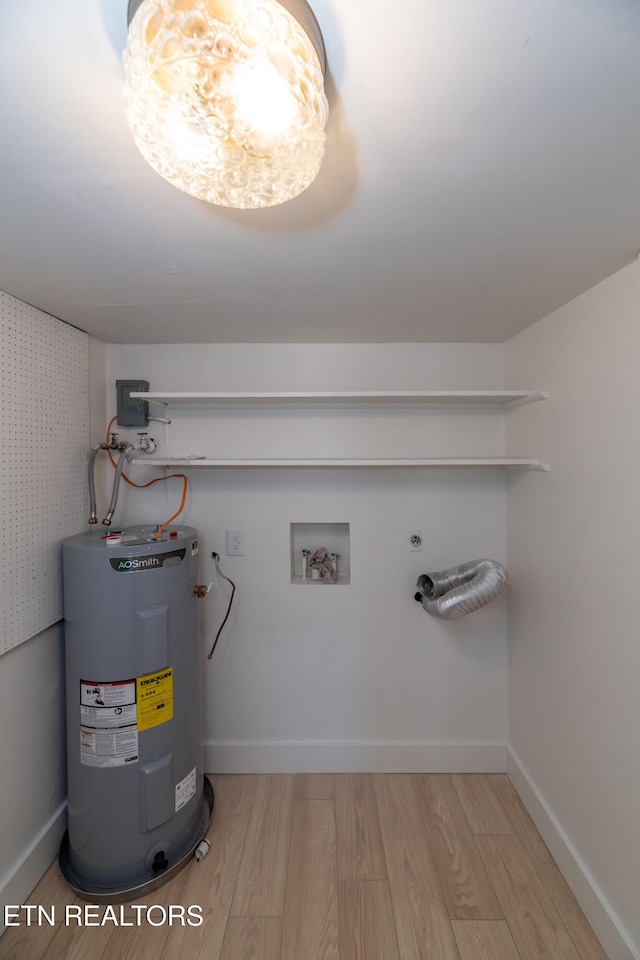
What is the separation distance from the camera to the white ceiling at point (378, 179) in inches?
21.9

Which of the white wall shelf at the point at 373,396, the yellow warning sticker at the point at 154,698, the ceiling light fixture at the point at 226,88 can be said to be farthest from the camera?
the white wall shelf at the point at 373,396

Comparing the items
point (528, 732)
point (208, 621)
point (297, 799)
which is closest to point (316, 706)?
point (297, 799)

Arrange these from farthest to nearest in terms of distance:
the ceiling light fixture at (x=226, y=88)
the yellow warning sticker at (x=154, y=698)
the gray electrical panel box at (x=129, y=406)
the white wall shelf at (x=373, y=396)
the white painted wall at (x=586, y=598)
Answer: the gray electrical panel box at (x=129, y=406), the white wall shelf at (x=373, y=396), the yellow warning sticker at (x=154, y=698), the white painted wall at (x=586, y=598), the ceiling light fixture at (x=226, y=88)

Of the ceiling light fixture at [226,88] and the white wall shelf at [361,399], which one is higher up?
the ceiling light fixture at [226,88]

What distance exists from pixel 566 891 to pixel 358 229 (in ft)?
7.57

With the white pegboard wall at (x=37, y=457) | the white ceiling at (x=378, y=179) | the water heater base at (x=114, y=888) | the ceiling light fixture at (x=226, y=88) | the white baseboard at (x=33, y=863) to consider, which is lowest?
the water heater base at (x=114, y=888)

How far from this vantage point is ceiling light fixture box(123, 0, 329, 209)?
505 mm

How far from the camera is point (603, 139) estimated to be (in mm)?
733

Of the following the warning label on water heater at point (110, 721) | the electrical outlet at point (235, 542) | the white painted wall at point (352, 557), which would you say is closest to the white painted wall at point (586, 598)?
the white painted wall at point (352, 557)

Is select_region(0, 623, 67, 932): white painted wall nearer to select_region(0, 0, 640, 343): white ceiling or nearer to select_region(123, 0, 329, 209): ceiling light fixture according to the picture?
select_region(0, 0, 640, 343): white ceiling

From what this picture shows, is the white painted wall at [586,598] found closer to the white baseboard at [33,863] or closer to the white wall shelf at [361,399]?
the white wall shelf at [361,399]

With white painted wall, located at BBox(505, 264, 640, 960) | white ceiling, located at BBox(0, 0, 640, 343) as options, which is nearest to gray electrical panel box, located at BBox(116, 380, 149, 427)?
white ceiling, located at BBox(0, 0, 640, 343)

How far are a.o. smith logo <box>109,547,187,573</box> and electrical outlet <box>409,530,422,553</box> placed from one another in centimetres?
113

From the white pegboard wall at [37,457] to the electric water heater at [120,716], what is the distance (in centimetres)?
13
